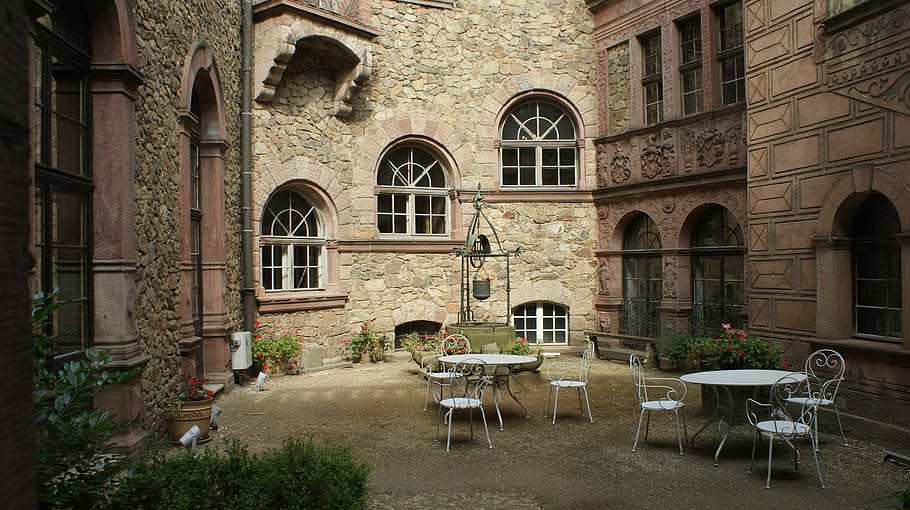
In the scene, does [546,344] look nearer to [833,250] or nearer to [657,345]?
[657,345]

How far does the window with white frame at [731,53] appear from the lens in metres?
9.63

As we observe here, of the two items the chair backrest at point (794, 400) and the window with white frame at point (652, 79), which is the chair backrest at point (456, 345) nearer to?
the chair backrest at point (794, 400)

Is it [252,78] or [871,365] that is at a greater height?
[252,78]

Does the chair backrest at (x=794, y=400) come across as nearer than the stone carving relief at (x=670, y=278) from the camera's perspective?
Yes

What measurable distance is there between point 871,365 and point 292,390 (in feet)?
21.7

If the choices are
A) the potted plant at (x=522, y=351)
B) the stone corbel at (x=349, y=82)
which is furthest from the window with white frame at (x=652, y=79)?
the stone corbel at (x=349, y=82)

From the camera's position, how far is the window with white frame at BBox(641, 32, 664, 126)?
11.0m

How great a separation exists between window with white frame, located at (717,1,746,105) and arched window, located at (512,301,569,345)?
4656mm

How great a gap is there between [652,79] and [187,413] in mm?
8780

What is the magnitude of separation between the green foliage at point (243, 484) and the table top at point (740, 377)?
331cm

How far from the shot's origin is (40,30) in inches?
171

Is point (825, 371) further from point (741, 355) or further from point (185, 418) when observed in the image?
point (185, 418)

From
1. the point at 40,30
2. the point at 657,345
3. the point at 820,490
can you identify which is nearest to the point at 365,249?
the point at 657,345

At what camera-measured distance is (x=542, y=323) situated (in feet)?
40.4
